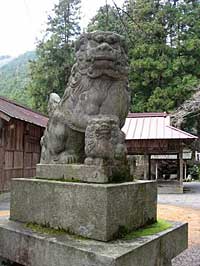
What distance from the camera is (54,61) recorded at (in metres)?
25.0

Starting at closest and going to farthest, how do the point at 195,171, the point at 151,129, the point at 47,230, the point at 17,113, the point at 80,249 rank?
the point at 80,249
the point at 47,230
the point at 17,113
the point at 151,129
the point at 195,171

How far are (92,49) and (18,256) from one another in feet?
6.48

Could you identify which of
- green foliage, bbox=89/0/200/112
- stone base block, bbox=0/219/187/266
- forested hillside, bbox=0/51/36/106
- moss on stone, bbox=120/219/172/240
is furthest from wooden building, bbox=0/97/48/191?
forested hillside, bbox=0/51/36/106

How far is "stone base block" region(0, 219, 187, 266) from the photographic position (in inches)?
90.7

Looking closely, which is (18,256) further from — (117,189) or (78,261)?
(117,189)

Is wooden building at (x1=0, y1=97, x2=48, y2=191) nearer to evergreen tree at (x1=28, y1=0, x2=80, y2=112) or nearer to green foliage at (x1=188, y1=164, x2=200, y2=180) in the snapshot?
evergreen tree at (x1=28, y1=0, x2=80, y2=112)

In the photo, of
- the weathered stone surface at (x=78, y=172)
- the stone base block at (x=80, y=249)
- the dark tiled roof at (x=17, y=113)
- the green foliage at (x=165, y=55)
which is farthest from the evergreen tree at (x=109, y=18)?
the dark tiled roof at (x=17, y=113)

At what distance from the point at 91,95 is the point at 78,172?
2.39 ft

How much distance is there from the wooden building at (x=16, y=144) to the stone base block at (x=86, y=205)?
7.87 m

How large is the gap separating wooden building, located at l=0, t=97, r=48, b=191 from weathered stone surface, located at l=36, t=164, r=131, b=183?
784 centimetres

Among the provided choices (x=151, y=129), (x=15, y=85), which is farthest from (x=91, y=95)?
(x=15, y=85)

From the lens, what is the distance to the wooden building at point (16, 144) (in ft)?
39.0

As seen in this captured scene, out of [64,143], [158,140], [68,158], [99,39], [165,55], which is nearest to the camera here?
[99,39]

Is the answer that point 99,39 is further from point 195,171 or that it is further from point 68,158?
point 195,171
